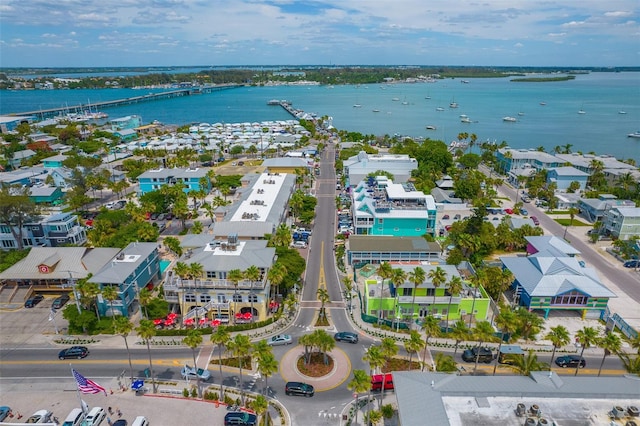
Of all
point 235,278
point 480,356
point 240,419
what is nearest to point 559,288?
point 480,356

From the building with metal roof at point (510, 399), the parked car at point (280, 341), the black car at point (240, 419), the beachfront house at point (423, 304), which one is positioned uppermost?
the building with metal roof at point (510, 399)

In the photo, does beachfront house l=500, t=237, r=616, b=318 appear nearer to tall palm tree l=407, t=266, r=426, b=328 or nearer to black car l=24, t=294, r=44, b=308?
tall palm tree l=407, t=266, r=426, b=328

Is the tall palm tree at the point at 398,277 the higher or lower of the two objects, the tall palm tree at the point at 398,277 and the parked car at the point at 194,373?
the higher

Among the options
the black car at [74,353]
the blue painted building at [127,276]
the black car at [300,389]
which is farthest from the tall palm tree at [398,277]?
the black car at [74,353]

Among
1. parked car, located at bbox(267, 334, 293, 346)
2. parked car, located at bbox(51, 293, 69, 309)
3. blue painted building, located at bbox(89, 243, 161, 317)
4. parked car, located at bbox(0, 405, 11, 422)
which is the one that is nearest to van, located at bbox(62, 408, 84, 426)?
parked car, located at bbox(0, 405, 11, 422)

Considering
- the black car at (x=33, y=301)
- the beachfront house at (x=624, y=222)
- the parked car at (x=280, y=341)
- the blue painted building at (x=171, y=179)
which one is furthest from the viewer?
the blue painted building at (x=171, y=179)

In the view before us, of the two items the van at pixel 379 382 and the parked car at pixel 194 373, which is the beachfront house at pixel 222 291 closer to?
the parked car at pixel 194 373

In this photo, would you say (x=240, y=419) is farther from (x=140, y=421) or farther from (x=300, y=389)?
(x=140, y=421)
